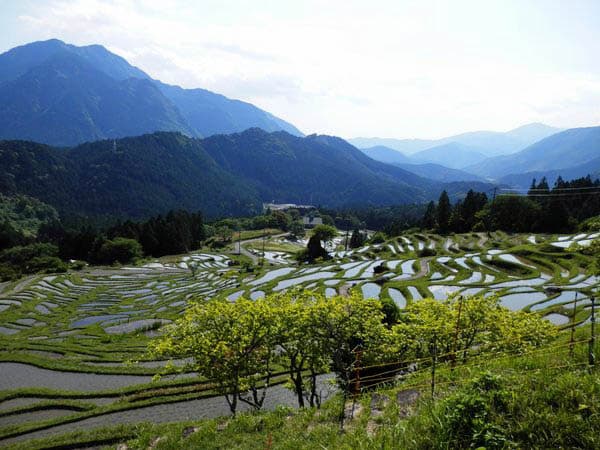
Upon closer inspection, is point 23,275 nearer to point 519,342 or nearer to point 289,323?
point 289,323

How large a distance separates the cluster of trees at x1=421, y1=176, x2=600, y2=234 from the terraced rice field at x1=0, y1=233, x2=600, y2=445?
12.8m

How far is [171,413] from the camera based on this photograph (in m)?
30.8

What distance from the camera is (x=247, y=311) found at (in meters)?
23.2

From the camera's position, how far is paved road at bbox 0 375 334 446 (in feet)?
Result: 94.7

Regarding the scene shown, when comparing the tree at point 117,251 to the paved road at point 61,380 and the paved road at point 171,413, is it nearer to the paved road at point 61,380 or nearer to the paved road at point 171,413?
the paved road at point 61,380

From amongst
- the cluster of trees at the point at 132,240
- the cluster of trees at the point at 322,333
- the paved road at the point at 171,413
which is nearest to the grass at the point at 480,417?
the cluster of trees at the point at 322,333

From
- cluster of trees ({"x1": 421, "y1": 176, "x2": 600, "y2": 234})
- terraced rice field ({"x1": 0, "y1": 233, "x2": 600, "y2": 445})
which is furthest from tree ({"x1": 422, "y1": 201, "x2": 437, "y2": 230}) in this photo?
terraced rice field ({"x1": 0, "y1": 233, "x2": 600, "y2": 445})

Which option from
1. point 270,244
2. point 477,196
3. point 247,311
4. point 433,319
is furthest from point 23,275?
point 477,196

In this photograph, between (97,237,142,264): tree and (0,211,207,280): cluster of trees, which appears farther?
(97,237,142,264): tree

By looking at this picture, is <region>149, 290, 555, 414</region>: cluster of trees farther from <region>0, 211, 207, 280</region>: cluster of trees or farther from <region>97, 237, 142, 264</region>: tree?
<region>97, 237, 142, 264</region>: tree

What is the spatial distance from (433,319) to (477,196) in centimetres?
12720

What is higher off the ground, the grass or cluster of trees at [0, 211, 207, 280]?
the grass

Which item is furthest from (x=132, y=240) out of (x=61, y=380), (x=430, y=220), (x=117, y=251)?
(x=430, y=220)

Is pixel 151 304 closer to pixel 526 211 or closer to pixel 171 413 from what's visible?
pixel 171 413
